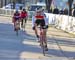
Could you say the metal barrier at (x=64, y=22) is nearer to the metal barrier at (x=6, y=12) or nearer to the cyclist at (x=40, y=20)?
the cyclist at (x=40, y=20)

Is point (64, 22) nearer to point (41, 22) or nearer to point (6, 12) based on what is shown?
point (41, 22)

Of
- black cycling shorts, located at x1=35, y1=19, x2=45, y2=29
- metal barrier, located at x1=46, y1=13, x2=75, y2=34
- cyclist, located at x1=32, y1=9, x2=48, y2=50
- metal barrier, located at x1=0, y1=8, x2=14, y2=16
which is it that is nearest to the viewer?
cyclist, located at x1=32, y1=9, x2=48, y2=50

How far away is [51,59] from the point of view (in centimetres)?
1389

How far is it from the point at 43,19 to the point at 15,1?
64.2 metres

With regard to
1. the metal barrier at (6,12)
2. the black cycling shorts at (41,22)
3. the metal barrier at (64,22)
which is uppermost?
the black cycling shorts at (41,22)

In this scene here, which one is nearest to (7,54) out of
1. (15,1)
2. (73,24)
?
(73,24)

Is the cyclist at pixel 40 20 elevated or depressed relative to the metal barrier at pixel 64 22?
elevated

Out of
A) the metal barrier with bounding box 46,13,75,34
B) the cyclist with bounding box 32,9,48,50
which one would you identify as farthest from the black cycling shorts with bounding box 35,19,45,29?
the metal barrier with bounding box 46,13,75,34

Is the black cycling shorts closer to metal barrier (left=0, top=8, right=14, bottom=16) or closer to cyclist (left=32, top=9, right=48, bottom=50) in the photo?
cyclist (left=32, top=9, right=48, bottom=50)

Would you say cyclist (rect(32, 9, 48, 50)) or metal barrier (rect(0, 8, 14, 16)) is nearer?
cyclist (rect(32, 9, 48, 50))

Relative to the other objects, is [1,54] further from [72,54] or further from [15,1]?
[15,1]

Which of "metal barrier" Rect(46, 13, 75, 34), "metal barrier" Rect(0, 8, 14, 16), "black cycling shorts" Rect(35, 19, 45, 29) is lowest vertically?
"metal barrier" Rect(0, 8, 14, 16)

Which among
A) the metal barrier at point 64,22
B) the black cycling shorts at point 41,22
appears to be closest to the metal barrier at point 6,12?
the metal barrier at point 64,22

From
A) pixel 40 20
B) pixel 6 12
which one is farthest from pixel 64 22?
pixel 6 12
